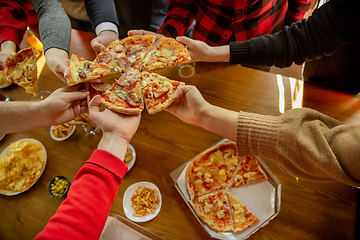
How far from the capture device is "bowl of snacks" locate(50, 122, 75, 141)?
6.88 feet

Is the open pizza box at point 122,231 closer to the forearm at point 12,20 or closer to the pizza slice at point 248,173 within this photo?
the pizza slice at point 248,173

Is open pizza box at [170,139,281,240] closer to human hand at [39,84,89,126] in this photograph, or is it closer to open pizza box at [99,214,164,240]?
open pizza box at [99,214,164,240]

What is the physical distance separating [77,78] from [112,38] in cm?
80

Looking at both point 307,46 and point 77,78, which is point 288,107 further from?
point 77,78

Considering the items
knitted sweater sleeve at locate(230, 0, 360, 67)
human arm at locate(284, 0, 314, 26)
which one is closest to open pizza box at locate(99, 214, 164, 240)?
knitted sweater sleeve at locate(230, 0, 360, 67)

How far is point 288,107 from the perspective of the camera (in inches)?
86.0

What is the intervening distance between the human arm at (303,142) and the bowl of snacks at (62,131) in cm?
164

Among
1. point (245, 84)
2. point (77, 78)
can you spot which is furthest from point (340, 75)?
point (77, 78)

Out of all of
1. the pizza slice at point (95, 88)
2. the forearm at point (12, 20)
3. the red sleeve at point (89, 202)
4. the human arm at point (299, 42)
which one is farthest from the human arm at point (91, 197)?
the forearm at point (12, 20)

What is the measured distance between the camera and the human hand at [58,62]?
6.51ft

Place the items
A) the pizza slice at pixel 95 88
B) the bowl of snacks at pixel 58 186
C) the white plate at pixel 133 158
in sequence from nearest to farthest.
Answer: the bowl of snacks at pixel 58 186 < the white plate at pixel 133 158 < the pizza slice at pixel 95 88

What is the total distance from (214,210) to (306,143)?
1.08 meters

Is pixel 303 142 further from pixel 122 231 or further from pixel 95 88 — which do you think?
→ pixel 95 88

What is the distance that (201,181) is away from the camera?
6.25ft
